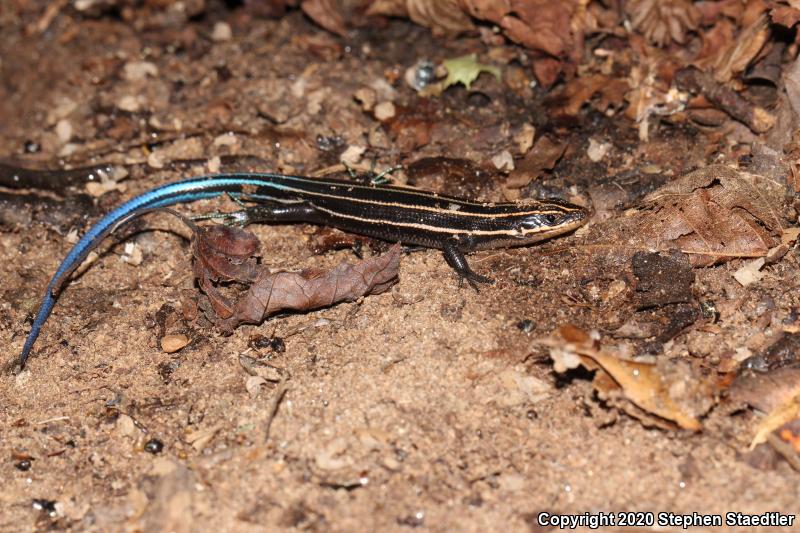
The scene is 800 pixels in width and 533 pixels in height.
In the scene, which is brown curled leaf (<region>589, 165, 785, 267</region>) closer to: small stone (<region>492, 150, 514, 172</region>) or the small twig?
small stone (<region>492, 150, 514, 172</region>)

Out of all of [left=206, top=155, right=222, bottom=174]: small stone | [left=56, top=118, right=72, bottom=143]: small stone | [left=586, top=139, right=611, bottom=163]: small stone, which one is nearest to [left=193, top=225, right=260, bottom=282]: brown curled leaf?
[left=206, top=155, right=222, bottom=174]: small stone

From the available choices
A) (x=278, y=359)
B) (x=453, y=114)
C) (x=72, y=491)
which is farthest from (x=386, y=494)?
(x=453, y=114)

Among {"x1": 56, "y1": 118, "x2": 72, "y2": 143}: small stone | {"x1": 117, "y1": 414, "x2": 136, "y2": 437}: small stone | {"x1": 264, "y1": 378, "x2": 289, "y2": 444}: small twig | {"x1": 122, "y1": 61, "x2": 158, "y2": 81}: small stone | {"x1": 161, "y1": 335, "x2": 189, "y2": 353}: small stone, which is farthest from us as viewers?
{"x1": 122, "y1": 61, "x2": 158, "y2": 81}: small stone

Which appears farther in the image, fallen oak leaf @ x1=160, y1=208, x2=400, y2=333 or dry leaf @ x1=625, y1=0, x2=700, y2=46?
dry leaf @ x1=625, y1=0, x2=700, y2=46

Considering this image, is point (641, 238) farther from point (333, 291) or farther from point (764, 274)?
point (333, 291)

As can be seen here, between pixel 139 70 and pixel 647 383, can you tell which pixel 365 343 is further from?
pixel 139 70

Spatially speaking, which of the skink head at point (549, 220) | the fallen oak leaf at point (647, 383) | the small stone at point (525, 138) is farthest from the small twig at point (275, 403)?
the small stone at point (525, 138)
